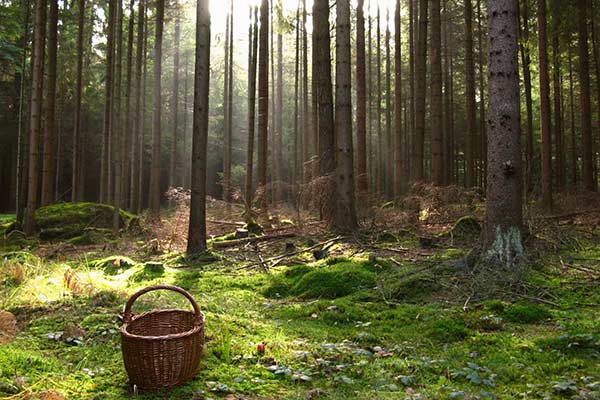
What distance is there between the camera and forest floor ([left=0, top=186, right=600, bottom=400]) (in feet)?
10.9

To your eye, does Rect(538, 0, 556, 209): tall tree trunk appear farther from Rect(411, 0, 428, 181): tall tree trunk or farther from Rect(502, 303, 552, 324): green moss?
Rect(502, 303, 552, 324): green moss

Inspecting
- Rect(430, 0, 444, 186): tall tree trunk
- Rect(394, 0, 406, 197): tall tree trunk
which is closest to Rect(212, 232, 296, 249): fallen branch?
Rect(430, 0, 444, 186): tall tree trunk

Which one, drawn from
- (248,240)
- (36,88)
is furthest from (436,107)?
(36,88)

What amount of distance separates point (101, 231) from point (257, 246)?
6139 millimetres

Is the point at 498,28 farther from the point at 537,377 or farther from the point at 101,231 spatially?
the point at 101,231

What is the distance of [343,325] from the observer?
16.3 feet

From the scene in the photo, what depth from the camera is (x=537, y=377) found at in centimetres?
339

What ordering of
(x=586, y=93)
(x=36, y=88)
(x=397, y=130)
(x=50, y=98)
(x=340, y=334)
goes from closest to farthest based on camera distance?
(x=340, y=334)
(x=36, y=88)
(x=50, y=98)
(x=586, y=93)
(x=397, y=130)

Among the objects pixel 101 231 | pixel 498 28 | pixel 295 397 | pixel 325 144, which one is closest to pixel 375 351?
pixel 295 397

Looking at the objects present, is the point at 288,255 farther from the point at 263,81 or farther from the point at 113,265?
the point at 263,81

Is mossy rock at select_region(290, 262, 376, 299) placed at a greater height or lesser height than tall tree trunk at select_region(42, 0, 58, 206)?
lesser

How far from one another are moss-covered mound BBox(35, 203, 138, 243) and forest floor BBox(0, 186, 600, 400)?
203 inches

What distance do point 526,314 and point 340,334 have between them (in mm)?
1956

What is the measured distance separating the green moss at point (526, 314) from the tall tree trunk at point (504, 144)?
1.20 metres
